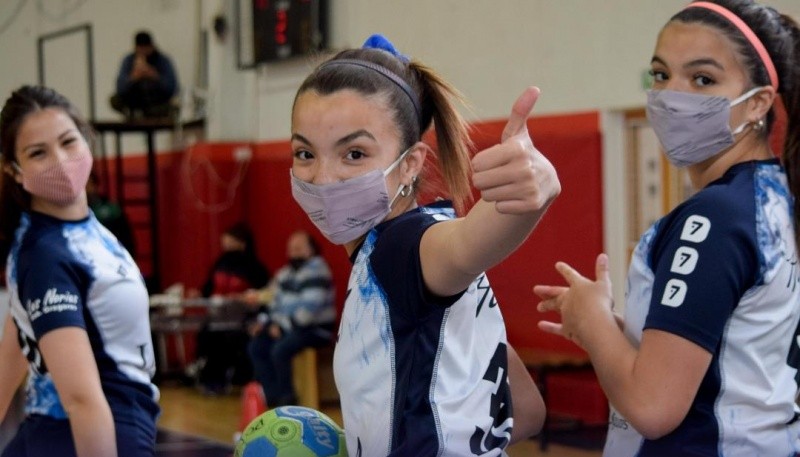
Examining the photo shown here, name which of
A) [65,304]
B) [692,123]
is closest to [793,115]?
[692,123]

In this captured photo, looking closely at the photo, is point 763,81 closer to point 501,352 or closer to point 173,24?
point 501,352

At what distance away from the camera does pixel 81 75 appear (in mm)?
13672

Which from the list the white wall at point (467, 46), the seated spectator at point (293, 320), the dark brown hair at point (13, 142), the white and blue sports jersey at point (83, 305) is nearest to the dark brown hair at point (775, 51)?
the white and blue sports jersey at point (83, 305)

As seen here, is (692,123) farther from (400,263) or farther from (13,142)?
(13,142)

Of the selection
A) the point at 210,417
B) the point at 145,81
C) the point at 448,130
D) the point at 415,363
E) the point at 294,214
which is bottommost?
the point at 210,417

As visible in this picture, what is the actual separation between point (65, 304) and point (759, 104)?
4.96ft

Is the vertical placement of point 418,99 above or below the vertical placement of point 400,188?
above

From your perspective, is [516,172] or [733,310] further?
[733,310]

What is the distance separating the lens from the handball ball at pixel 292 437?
7.13 feet

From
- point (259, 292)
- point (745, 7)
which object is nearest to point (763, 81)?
point (745, 7)

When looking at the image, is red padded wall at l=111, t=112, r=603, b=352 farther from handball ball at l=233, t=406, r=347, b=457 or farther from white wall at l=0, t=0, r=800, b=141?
handball ball at l=233, t=406, r=347, b=457

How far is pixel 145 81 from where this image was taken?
11.4 metres

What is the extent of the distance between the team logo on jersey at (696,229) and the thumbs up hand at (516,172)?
18.9 inches

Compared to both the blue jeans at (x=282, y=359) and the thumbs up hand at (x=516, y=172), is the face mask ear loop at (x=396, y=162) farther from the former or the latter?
the blue jeans at (x=282, y=359)
